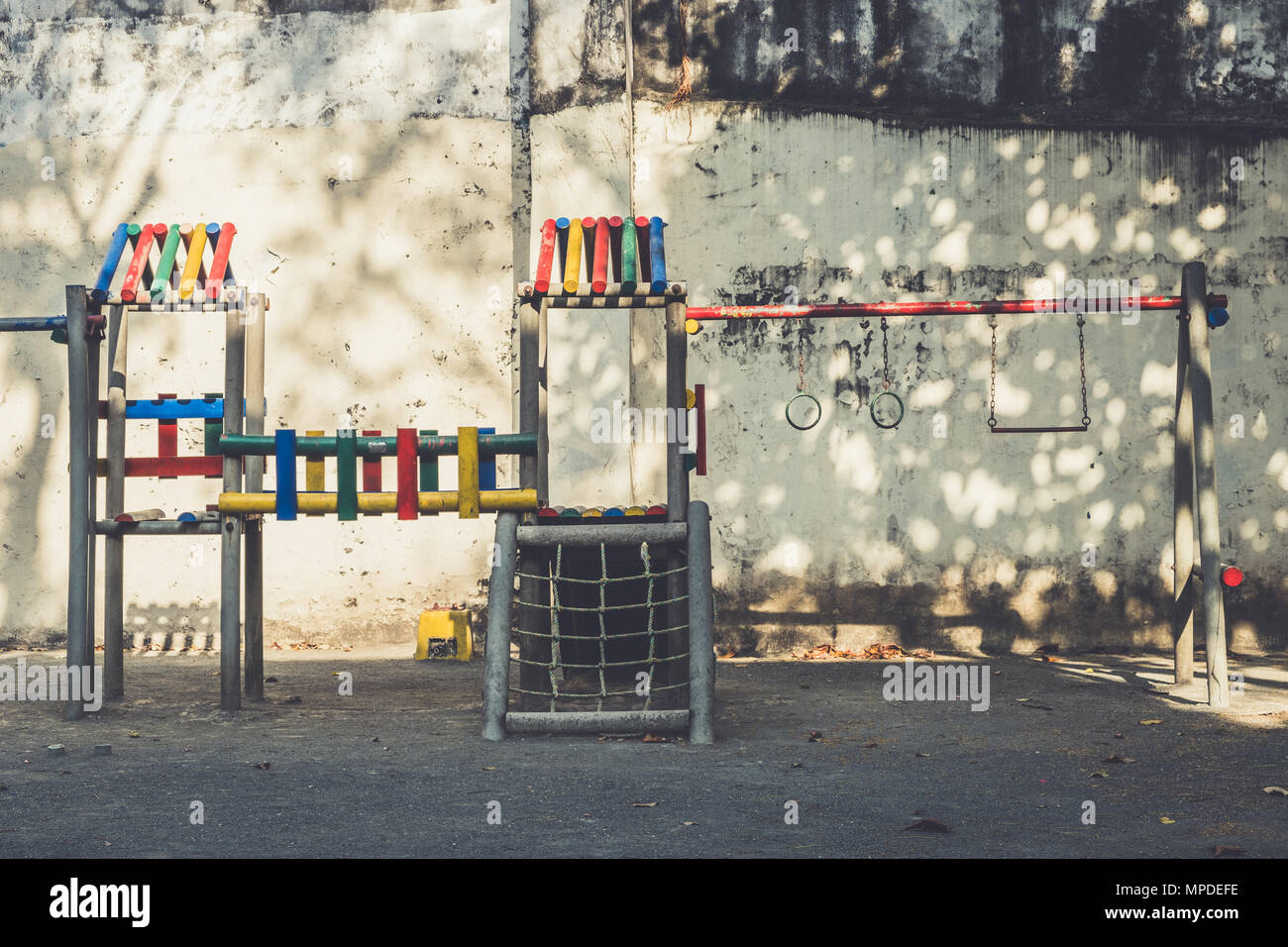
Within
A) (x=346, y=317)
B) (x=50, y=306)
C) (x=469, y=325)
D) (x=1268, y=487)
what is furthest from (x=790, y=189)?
(x=50, y=306)

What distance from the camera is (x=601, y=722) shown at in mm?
6062

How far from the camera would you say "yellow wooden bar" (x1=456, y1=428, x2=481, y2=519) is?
6.63m

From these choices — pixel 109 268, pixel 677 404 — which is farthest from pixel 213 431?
pixel 677 404

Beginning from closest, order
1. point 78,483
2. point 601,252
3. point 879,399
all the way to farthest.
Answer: point 78,483 → point 601,252 → point 879,399

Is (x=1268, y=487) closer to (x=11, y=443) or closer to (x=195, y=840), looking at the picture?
(x=195, y=840)

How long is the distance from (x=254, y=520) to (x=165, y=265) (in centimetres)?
150

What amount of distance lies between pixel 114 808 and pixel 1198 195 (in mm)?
8179

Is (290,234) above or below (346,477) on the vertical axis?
above

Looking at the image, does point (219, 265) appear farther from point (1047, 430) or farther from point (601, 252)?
point (1047, 430)

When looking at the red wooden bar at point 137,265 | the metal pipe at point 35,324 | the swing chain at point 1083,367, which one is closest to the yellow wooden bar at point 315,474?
the red wooden bar at point 137,265

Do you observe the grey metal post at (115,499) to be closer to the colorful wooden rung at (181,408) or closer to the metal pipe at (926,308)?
the colorful wooden rung at (181,408)

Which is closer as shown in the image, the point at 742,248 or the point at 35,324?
the point at 35,324

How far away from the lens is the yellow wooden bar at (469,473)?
6629 millimetres

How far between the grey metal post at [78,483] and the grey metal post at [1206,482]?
6136 millimetres
